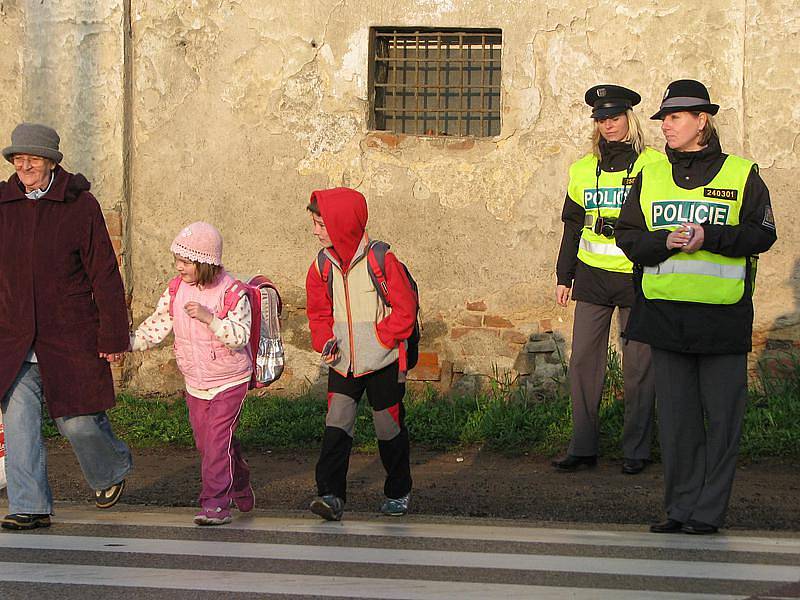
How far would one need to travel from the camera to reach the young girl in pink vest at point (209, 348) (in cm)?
→ 598

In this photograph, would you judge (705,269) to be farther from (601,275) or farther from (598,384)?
(598,384)

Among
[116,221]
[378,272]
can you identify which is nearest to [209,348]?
[378,272]

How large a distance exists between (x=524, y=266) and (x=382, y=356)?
336cm

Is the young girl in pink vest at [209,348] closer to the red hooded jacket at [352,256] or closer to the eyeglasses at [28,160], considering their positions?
the red hooded jacket at [352,256]

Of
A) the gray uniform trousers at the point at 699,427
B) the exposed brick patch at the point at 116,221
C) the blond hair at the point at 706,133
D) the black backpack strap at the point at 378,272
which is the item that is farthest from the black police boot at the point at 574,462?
the exposed brick patch at the point at 116,221

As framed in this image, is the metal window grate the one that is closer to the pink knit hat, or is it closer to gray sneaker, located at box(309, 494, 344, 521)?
the pink knit hat

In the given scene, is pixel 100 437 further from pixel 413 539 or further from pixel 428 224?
pixel 428 224

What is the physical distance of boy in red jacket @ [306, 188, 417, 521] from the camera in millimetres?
6066

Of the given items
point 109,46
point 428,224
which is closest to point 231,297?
point 428,224

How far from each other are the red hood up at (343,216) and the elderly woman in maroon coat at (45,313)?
1.03 metres

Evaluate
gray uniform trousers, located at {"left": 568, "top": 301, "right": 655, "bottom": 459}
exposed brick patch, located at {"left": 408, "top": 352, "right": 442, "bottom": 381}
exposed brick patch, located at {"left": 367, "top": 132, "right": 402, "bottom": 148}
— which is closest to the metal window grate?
exposed brick patch, located at {"left": 367, "top": 132, "right": 402, "bottom": 148}

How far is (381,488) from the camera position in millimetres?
7047

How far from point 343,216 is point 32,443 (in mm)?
1820

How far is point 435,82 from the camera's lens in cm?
966
